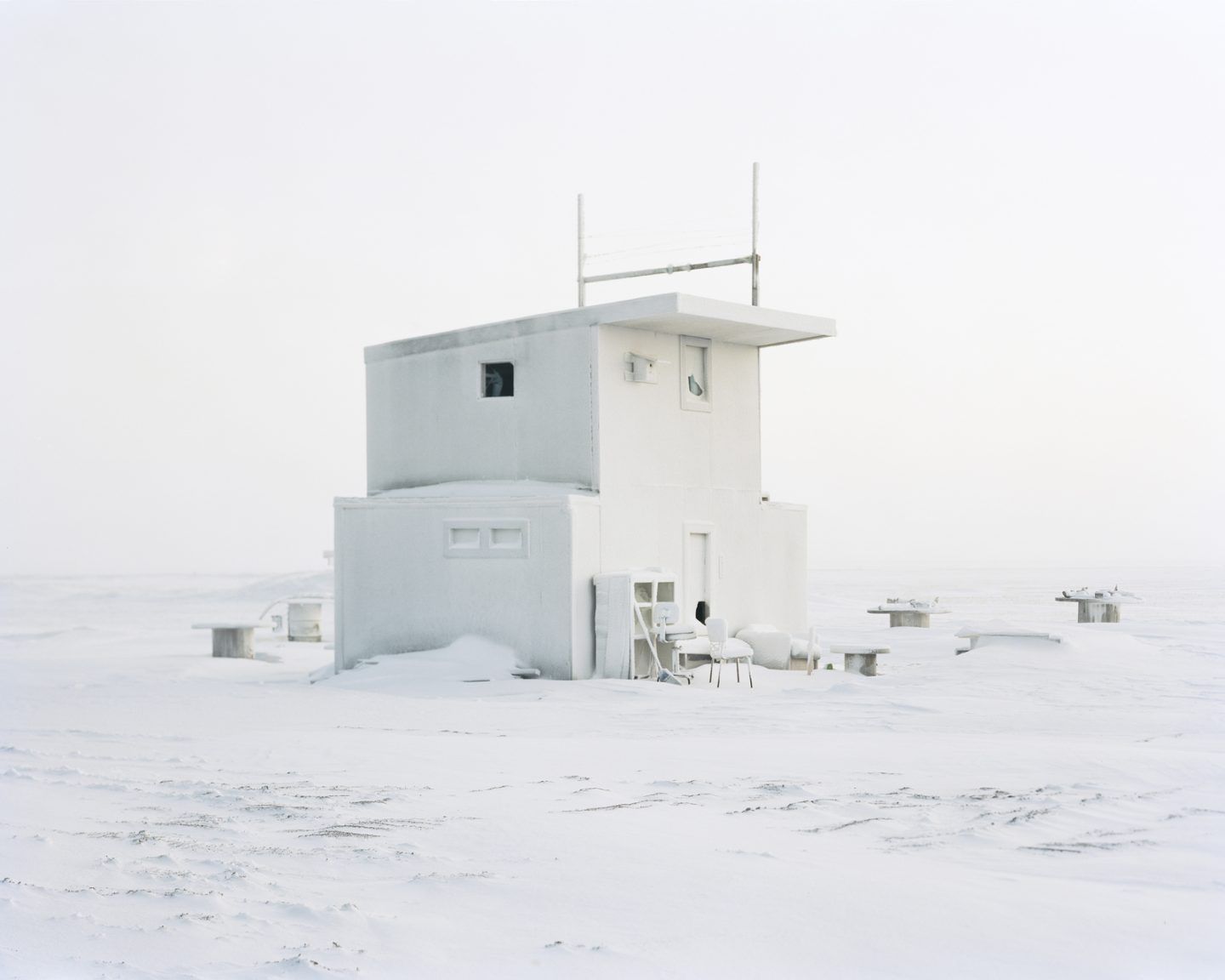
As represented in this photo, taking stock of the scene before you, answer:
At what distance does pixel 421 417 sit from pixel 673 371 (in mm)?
3686

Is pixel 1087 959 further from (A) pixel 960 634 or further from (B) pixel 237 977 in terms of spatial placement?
(A) pixel 960 634

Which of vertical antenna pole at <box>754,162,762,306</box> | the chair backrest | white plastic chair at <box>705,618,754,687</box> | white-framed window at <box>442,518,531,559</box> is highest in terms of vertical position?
vertical antenna pole at <box>754,162,762,306</box>

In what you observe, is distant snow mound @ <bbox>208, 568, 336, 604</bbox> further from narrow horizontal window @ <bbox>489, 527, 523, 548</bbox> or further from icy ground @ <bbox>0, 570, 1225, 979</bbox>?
icy ground @ <bbox>0, 570, 1225, 979</bbox>

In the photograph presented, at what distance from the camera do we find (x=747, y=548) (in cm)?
1759

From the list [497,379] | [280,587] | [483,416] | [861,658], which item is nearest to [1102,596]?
[861,658]

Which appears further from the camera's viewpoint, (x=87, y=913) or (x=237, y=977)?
(x=87, y=913)

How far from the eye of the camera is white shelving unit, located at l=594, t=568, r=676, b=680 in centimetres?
1470

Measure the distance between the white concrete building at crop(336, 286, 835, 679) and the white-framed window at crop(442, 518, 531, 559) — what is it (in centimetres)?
2

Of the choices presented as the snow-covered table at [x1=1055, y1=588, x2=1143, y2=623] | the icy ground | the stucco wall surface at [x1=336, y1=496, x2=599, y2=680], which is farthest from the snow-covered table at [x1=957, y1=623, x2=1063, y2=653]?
the snow-covered table at [x1=1055, y1=588, x2=1143, y2=623]

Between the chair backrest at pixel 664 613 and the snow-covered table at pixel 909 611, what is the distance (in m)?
11.4

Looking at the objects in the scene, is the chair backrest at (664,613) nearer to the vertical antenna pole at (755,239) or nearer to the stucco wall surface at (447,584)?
the stucco wall surface at (447,584)

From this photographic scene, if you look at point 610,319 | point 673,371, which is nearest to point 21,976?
point 610,319

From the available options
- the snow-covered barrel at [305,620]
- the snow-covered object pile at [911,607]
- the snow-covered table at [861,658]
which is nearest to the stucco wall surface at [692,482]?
the snow-covered table at [861,658]

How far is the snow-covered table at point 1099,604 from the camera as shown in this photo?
25828 mm
